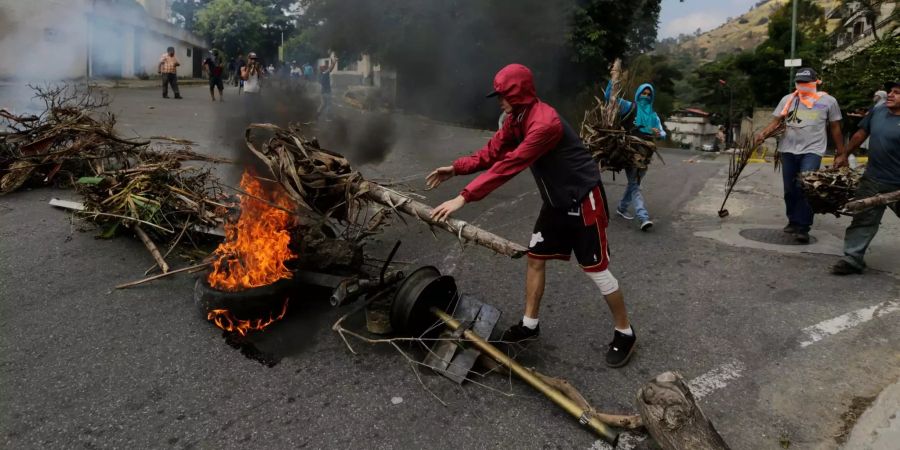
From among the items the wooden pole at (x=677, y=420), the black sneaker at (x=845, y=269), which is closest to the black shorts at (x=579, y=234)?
the wooden pole at (x=677, y=420)

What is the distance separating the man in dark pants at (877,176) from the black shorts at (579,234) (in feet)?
9.53

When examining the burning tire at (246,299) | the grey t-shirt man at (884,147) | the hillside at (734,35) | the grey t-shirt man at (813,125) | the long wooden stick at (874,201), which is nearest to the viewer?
the burning tire at (246,299)

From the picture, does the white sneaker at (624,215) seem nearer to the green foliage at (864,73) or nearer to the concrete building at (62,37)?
the concrete building at (62,37)

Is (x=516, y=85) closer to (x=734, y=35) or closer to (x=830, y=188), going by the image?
(x=830, y=188)

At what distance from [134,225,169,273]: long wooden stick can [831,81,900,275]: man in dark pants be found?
5680 millimetres

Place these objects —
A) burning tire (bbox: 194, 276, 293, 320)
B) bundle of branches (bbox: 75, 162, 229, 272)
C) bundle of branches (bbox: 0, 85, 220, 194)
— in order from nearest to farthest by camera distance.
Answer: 1. burning tire (bbox: 194, 276, 293, 320)
2. bundle of branches (bbox: 75, 162, 229, 272)
3. bundle of branches (bbox: 0, 85, 220, 194)

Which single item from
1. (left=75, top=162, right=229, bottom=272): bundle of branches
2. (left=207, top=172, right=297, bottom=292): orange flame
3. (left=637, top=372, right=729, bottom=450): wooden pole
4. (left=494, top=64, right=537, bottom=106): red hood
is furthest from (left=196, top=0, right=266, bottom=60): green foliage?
(left=637, top=372, right=729, bottom=450): wooden pole

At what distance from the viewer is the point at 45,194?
20.5 feet

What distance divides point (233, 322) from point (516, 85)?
234cm

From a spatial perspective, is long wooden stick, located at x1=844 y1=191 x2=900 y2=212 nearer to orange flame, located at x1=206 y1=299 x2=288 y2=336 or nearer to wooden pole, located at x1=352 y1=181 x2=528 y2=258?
wooden pole, located at x1=352 y1=181 x2=528 y2=258

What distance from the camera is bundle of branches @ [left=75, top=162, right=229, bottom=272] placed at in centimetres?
457

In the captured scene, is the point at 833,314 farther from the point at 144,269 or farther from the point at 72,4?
the point at 72,4

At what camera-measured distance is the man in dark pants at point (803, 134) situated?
5.36 meters

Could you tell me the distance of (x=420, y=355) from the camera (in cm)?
326
